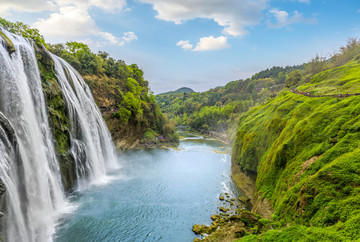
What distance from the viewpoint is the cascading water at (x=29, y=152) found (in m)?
12.8

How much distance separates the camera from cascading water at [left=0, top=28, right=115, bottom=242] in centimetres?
1283

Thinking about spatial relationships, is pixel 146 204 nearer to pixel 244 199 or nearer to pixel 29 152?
pixel 244 199

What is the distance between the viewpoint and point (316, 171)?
39.3 feet

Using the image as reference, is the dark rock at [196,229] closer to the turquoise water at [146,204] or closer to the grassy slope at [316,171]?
the turquoise water at [146,204]

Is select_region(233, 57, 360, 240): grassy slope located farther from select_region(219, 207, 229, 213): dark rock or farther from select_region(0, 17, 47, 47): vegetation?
select_region(0, 17, 47, 47): vegetation

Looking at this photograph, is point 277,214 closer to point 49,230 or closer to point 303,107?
point 303,107

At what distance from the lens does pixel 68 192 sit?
795 inches

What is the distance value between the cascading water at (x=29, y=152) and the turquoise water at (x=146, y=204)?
183 centimetres

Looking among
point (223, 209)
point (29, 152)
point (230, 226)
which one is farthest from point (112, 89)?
point (230, 226)

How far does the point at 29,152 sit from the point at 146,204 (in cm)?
1120

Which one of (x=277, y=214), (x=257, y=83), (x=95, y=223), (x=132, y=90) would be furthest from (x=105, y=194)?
(x=257, y=83)

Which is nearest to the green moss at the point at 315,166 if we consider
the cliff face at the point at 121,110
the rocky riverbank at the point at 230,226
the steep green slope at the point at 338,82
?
the rocky riverbank at the point at 230,226

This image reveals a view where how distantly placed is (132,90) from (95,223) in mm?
37629

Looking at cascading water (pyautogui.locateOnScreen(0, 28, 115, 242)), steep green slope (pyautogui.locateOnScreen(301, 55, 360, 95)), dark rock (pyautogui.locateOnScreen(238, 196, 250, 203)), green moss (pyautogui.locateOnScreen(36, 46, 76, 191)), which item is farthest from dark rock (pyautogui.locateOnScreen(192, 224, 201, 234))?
steep green slope (pyautogui.locateOnScreen(301, 55, 360, 95))
